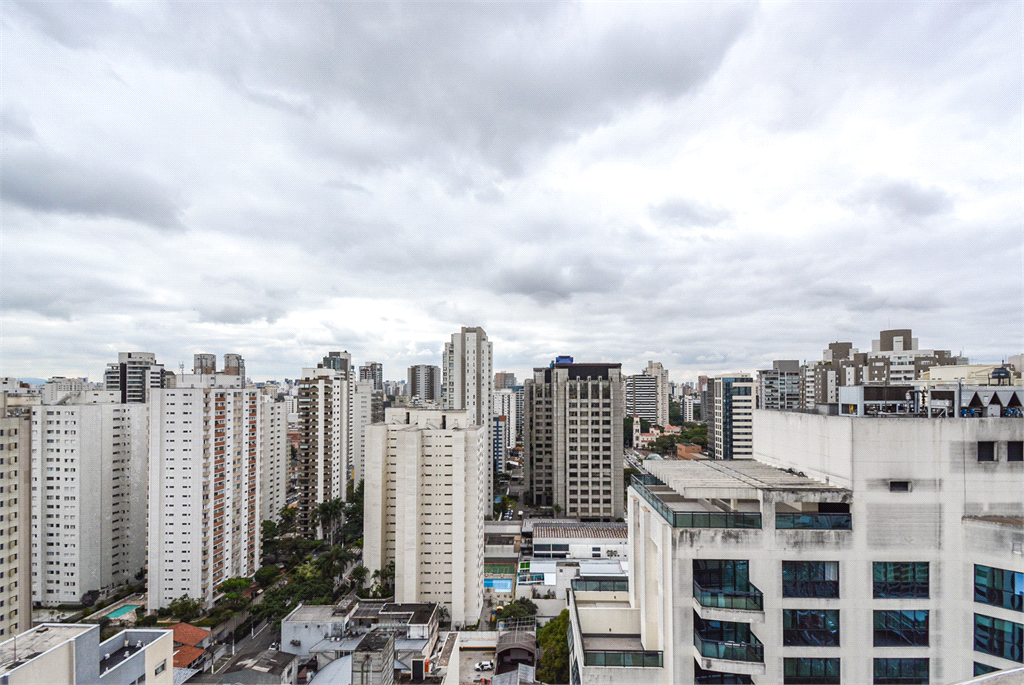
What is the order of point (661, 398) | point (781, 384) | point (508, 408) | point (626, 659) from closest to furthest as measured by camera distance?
point (626, 659) < point (781, 384) < point (508, 408) < point (661, 398)

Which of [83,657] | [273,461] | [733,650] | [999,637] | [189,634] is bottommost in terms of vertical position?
[189,634]

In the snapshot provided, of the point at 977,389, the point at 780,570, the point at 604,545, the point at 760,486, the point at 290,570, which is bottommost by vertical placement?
the point at 290,570

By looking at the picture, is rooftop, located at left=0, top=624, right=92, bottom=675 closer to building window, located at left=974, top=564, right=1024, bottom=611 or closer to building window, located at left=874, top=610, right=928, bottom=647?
building window, located at left=874, top=610, right=928, bottom=647

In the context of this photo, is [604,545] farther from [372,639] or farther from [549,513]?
[372,639]

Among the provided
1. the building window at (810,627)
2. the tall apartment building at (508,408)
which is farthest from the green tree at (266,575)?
the tall apartment building at (508,408)

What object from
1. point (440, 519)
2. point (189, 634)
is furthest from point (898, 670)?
point (189, 634)

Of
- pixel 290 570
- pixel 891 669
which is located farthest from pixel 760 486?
pixel 290 570

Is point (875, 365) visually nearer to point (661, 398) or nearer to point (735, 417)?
point (735, 417)
